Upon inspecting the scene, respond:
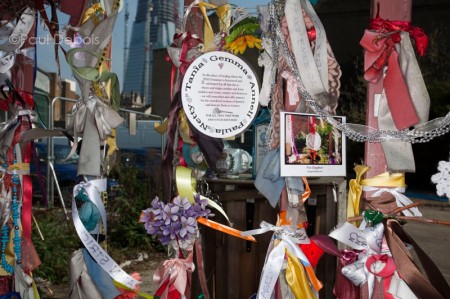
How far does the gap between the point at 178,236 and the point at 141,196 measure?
10.2 feet

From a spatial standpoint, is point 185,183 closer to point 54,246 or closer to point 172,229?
point 172,229

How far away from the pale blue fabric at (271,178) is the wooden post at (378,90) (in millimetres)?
300

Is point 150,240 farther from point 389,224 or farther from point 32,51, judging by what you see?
point 389,224

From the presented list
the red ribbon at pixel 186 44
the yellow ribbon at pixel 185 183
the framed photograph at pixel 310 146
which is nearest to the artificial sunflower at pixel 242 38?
the red ribbon at pixel 186 44

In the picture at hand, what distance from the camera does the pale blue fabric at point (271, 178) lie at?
1.72 metres

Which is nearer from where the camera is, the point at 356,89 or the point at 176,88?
the point at 176,88

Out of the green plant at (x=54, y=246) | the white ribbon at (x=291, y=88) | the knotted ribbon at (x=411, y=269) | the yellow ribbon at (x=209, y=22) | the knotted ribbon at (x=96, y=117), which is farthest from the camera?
the green plant at (x=54, y=246)

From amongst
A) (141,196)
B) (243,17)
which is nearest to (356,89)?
(141,196)

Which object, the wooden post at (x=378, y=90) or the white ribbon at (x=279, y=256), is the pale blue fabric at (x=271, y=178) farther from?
the wooden post at (x=378, y=90)

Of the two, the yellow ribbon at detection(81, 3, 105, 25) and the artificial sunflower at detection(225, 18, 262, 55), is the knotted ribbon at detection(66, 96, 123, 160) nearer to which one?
the yellow ribbon at detection(81, 3, 105, 25)

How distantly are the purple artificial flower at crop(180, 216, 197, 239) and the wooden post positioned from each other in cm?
64

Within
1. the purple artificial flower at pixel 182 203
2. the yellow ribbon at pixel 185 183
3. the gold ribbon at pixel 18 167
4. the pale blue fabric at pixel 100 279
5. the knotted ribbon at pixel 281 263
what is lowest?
the pale blue fabric at pixel 100 279

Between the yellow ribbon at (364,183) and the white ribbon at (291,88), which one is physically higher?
the white ribbon at (291,88)

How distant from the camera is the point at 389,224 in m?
1.59
